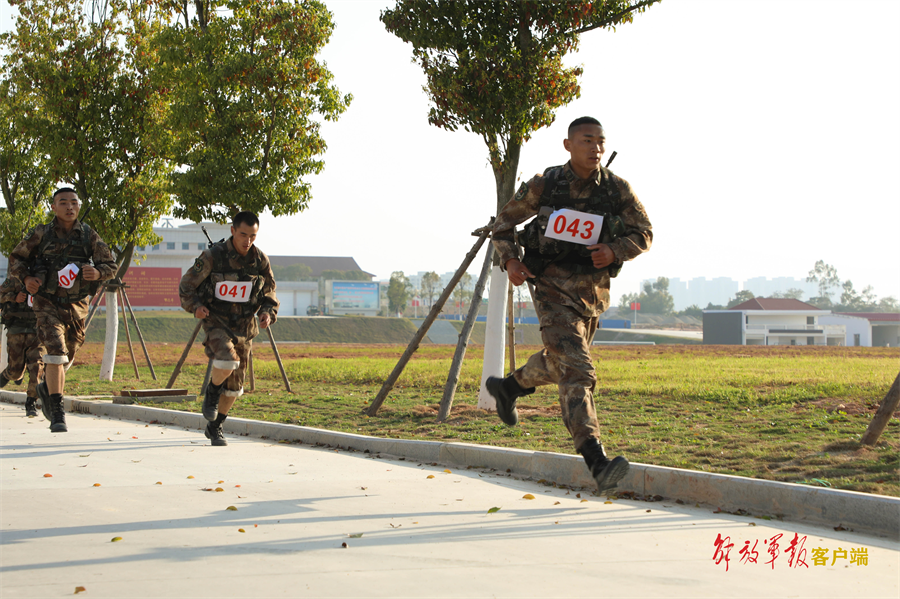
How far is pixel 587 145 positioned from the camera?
5.07m

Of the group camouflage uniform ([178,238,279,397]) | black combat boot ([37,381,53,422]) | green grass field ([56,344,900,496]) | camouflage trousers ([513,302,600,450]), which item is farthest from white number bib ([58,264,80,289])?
camouflage trousers ([513,302,600,450])

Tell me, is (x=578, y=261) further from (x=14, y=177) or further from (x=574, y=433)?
(x=14, y=177)

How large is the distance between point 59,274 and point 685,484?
6086 mm

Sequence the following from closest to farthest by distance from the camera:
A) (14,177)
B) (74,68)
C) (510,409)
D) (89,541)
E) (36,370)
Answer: (89,541) → (510,409) → (36,370) → (74,68) → (14,177)

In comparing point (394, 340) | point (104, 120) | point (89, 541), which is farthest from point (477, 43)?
point (394, 340)

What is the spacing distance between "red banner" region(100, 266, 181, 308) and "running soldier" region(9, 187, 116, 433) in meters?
78.0

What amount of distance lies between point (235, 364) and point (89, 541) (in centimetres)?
345

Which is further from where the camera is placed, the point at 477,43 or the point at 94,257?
the point at 477,43

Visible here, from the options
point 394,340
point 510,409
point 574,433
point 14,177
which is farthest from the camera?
point 394,340

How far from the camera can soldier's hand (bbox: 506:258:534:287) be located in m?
5.03

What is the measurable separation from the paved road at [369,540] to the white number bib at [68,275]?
7.01 ft

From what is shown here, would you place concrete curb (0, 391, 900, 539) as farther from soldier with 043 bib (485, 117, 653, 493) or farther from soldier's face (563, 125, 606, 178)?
soldier's face (563, 125, 606, 178)

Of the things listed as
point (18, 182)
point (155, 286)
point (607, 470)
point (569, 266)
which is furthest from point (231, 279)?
point (155, 286)

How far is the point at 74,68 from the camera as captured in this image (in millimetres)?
17516
